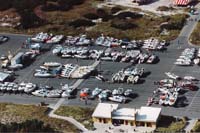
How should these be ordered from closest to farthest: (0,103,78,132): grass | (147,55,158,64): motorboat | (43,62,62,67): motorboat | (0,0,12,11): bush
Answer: (0,103,78,132): grass → (147,55,158,64): motorboat → (43,62,62,67): motorboat → (0,0,12,11): bush

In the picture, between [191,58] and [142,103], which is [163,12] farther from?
[142,103]

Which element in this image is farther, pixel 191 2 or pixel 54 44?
pixel 191 2

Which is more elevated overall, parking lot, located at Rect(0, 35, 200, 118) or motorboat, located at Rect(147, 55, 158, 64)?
motorboat, located at Rect(147, 55, 158, 64)

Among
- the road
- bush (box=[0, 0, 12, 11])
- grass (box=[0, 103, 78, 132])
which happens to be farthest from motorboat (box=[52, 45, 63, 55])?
bush (box=[0, 0, 12, 11])

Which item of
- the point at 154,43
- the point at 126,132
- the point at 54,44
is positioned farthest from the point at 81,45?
the point at 126,132

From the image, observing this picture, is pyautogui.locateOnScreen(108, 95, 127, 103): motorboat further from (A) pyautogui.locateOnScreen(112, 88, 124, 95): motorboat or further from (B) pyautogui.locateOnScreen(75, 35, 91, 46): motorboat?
(B) pyautogui.locateOnScreen(75, 35, 91, 46): motorboat

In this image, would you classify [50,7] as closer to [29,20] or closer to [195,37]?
[29,20]

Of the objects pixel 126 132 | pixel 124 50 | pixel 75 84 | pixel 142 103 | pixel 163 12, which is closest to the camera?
pixel 126 132

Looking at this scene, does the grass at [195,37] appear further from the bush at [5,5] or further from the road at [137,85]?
the bush at [5,5]
